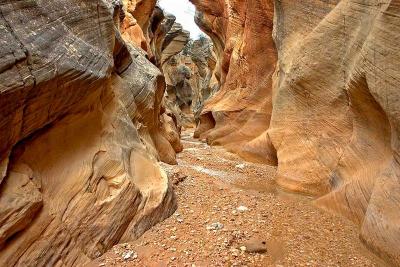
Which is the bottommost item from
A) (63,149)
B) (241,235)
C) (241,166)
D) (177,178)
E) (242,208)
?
(241,166)

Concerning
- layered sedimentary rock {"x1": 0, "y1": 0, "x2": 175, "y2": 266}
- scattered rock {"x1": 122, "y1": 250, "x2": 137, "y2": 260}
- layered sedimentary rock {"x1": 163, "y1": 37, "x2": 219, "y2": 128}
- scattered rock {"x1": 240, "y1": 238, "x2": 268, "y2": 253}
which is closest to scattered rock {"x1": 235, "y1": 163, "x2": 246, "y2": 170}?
layered sedimentary rock {"x1": 0, "y1": 0, "x2": 175, "y2": 266}

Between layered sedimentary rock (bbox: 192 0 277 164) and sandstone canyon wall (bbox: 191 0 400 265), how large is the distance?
1035mm

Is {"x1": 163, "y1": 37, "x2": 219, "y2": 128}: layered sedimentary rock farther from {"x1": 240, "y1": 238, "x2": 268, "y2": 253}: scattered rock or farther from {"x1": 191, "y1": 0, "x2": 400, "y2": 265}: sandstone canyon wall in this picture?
{"x1": 240, "y1": 238, "x2": 268, "y2": 253}: scattered rock

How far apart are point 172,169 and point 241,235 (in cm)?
321

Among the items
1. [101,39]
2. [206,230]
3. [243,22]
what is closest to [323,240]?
[206,230]

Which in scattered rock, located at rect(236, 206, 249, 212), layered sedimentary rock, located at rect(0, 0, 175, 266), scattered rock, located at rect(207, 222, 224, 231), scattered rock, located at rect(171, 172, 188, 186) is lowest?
scattered rock, located at rect(171, 172, 188, 186)

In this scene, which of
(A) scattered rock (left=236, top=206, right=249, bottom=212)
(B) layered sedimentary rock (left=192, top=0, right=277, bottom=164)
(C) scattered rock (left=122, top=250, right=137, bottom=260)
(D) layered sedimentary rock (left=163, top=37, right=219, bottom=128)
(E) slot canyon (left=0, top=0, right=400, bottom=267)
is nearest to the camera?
(E) slot canyon (left=0, top=0, right=400, bottom=267)

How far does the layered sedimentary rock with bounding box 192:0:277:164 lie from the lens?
46.3 feet

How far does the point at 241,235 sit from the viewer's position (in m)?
5.21

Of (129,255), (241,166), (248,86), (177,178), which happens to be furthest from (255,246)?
(248,86)

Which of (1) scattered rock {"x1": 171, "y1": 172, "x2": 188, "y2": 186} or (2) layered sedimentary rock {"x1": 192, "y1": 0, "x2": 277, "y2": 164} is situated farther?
(2) layered sedimentary rock {"x1": 192, "y1": 0, "x2": 277, "y2": 164}

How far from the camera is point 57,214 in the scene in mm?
4297

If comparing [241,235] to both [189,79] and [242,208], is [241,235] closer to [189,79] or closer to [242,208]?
[242,208]

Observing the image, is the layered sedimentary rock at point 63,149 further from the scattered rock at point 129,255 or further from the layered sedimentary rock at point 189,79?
the layered sedimentary rock at point 189,79
